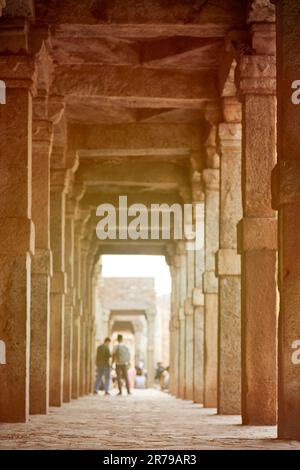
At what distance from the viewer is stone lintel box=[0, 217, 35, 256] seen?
10.6m

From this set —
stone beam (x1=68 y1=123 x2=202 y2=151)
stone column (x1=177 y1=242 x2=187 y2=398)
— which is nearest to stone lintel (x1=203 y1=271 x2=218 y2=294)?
stone beam (x1=68 y1=123 x2=202 y2=151)

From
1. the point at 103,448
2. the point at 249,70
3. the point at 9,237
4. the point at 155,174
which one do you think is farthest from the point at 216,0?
the point at 155,174

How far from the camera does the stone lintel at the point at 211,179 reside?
1669 centimetres

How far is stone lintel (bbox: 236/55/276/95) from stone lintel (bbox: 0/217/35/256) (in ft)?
9.69

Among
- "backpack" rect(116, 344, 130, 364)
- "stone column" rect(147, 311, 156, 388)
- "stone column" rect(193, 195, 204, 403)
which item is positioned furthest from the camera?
"stone column" rect(147, 311, 156, 388)

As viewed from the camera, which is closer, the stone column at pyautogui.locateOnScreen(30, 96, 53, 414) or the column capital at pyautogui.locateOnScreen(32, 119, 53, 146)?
the stone column at pyautogui.locateOnScreen(30, 96, 53, 414)

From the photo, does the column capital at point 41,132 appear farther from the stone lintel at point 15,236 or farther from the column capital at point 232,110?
the stone lintel at point 15,236

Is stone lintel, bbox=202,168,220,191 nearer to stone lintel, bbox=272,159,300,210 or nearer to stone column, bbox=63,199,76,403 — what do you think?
stone column, bbox=63,199,76,403

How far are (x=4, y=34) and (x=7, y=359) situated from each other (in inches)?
139

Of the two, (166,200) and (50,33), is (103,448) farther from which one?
(166,200)

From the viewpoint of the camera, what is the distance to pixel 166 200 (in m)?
23.1

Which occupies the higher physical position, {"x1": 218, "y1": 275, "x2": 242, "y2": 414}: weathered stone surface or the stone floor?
{"x1": 218, "y1": 275, "x2": 242, "y2": 414}: weathered stone surface

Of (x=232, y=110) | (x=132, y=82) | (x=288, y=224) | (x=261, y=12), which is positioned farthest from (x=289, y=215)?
(x=132, y=82)

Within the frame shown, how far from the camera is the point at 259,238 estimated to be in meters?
10.9
